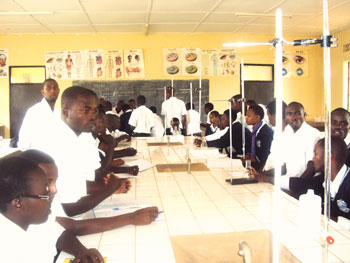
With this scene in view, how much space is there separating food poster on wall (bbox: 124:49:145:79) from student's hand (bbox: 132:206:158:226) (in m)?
6.05

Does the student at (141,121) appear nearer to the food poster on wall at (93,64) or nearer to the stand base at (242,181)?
the food poster on wall at (93,64)

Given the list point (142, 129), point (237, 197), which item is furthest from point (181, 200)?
point (142, 129)

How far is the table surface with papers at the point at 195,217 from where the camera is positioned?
1.17 m

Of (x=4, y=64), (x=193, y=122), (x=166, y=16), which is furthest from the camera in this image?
(x=4, y=64)

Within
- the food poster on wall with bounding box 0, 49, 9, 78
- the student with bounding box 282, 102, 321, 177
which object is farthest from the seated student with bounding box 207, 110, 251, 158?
the food poster on wall with bounding box 0, 49, 9, 78

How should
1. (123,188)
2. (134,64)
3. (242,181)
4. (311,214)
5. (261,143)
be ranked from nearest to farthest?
(311,214) < (123,188) < (242,181) < (261,143) < (134,64)

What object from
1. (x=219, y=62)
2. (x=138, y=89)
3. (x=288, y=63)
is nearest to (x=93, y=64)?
(x=138, y=89)

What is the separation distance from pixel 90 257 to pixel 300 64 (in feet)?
24.7

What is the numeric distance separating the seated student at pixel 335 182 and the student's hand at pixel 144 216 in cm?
84

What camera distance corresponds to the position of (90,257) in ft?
3.53

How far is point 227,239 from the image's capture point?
4.21 feet

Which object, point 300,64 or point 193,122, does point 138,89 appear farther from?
point 300,64

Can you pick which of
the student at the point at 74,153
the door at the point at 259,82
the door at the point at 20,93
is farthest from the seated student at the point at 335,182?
the door at the point at 20,93

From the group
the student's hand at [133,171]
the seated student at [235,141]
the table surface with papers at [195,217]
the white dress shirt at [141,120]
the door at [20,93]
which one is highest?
the door at [20,93]
